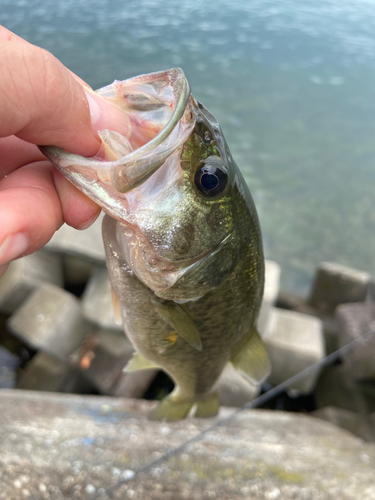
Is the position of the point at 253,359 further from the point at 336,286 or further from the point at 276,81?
the point at 276,81

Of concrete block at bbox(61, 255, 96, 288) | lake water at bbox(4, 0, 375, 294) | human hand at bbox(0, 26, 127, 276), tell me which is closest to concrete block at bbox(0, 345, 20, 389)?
concrete block at bbox(61, 255, 96, 288)

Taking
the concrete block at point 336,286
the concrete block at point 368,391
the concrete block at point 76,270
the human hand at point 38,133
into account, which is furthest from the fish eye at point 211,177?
the concrete block at point 336,286

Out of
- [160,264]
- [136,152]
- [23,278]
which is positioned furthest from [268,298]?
[136,152]

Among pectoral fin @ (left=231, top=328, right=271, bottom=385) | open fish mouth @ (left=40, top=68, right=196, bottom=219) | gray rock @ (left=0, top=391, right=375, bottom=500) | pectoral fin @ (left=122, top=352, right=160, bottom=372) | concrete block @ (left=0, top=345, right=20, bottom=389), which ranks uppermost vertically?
open fish mouth @ (left=40, top=68, right=196, bottom=219)

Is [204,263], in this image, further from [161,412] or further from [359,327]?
[359,327]

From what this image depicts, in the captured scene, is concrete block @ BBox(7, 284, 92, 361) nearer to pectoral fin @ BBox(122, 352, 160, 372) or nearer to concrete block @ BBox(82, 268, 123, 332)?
concrete block @ BBox(82, 268, 123, 332)

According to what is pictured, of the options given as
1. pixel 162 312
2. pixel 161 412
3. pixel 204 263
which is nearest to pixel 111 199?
pixel 204 263
